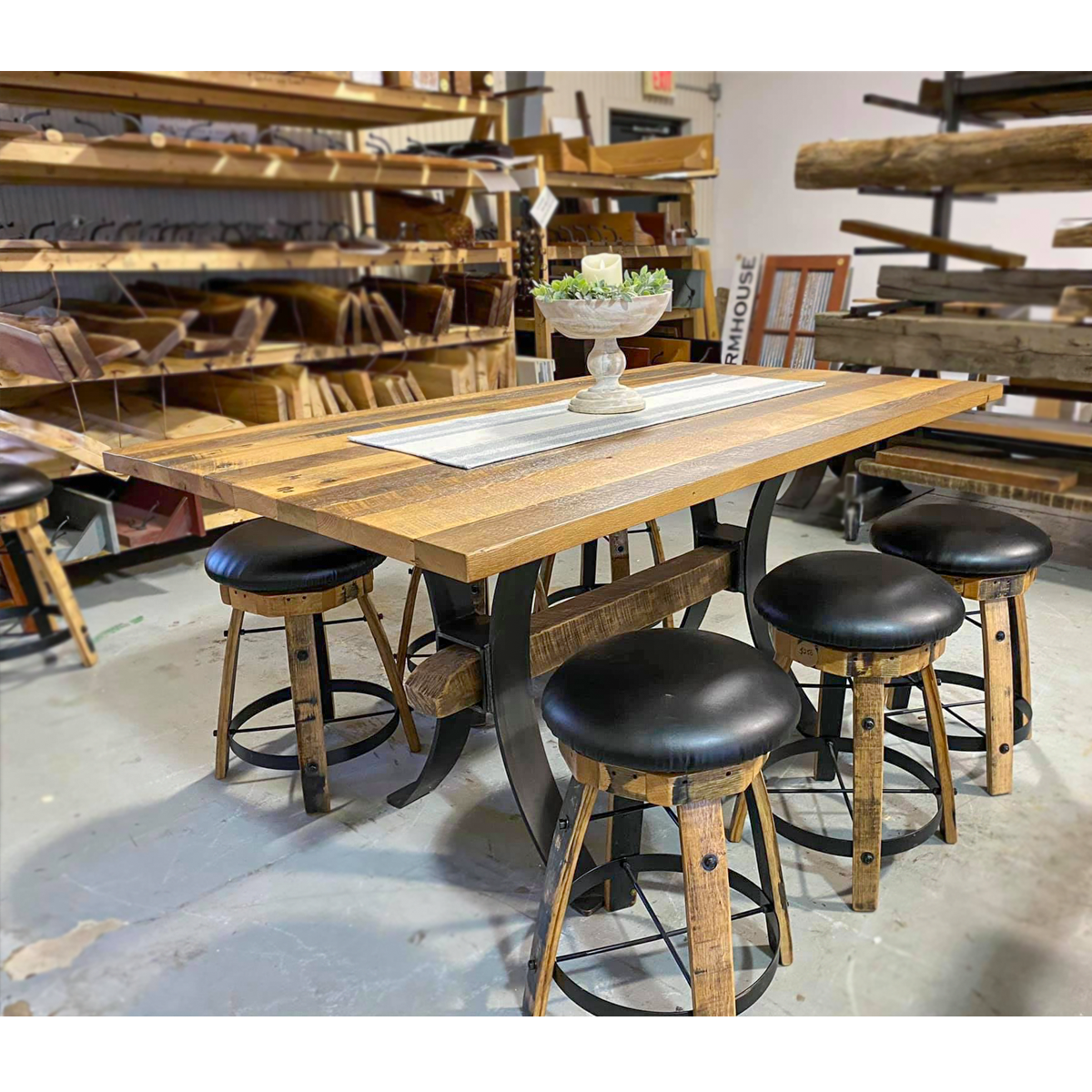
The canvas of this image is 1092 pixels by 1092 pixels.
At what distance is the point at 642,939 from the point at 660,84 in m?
1.49

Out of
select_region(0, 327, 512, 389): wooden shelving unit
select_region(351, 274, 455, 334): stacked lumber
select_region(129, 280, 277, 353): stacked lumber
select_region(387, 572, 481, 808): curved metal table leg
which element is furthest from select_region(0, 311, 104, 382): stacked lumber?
select_region(387, 572, 481, 808): curved metal table leg

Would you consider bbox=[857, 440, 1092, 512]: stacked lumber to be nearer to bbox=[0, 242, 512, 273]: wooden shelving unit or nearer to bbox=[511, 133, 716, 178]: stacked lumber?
bbox=[511, 133, 716, 178]: stacked lumber

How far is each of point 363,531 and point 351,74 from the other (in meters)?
0.66

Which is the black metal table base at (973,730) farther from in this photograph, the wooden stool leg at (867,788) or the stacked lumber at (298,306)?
the stacked lumber at (298,306)

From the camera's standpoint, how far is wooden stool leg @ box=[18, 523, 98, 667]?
0.92 meters

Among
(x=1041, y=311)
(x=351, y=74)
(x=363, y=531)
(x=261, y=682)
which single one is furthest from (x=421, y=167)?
(x=1041, y=311)

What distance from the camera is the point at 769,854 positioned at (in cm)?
136

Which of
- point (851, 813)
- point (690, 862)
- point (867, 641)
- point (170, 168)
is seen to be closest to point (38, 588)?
point (170, 168)

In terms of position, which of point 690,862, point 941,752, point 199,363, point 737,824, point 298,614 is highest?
point 199,363

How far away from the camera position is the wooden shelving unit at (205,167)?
30.8 inches

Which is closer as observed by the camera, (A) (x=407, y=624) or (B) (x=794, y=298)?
(A) (x=407, y=624)

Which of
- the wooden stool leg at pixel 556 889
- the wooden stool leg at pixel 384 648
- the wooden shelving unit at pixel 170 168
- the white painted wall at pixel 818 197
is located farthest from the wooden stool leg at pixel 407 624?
the white painted wall at pixel 818 197

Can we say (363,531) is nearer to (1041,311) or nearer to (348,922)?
(348,922)

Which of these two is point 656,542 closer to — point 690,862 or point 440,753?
point 440,753
